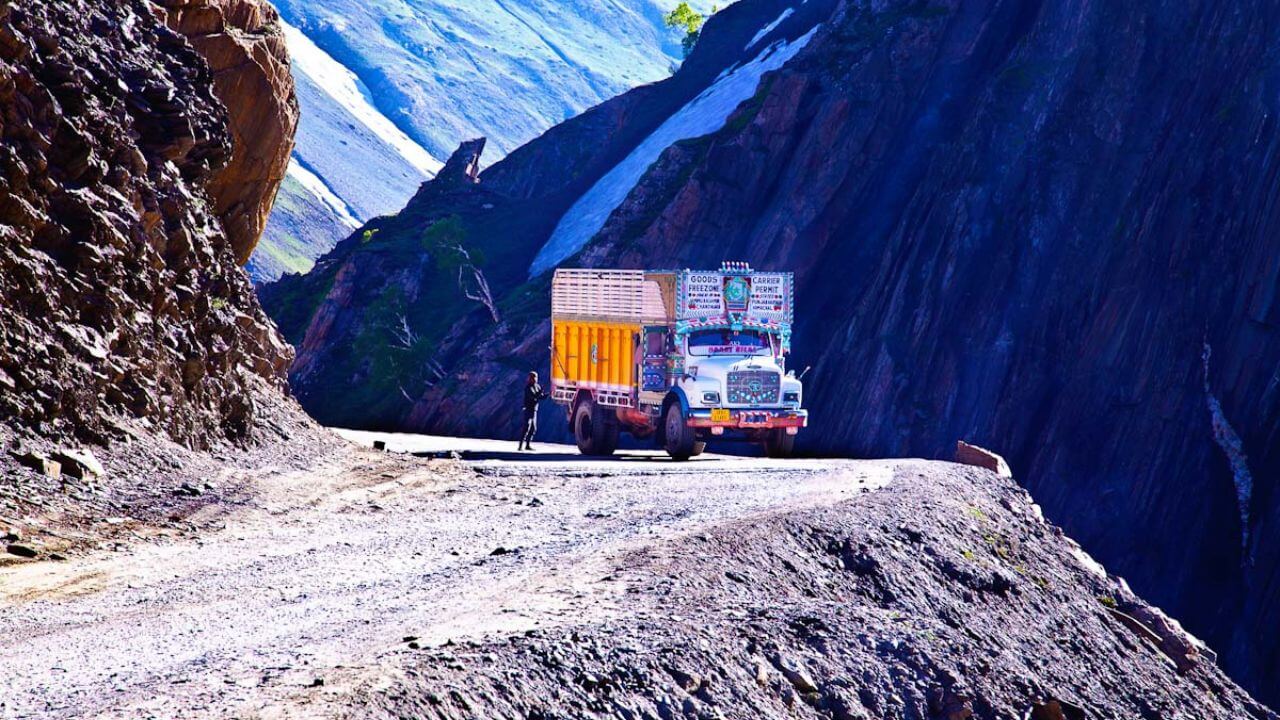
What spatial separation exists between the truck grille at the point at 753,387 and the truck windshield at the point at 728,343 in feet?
1.85

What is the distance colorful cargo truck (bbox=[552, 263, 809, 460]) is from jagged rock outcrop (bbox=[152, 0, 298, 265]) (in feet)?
23.3

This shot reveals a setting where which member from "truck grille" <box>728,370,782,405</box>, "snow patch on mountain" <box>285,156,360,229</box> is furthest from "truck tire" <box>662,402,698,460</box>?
"snow patch on mountain" <box>285,156,360,229</box>

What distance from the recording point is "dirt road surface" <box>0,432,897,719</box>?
28.6 feet

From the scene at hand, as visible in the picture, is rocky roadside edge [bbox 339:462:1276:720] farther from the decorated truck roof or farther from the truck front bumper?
the decorated truck roof

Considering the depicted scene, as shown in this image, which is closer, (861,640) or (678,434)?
(861,640)

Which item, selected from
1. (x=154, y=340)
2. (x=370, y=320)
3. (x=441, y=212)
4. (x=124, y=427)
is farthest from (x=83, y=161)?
(x=441, y=212)

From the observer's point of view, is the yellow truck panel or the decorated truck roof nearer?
the decorated truck roof

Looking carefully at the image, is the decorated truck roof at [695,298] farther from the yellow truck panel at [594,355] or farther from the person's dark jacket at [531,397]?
the person's dark jacket at [531,397]

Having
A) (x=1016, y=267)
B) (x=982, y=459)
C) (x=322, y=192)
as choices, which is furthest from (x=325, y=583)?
(x=322, y=192)

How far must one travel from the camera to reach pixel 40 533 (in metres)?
14.1

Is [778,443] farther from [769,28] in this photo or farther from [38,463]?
[769,28]

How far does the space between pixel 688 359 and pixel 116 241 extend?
12.4 metres

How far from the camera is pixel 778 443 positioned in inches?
1198

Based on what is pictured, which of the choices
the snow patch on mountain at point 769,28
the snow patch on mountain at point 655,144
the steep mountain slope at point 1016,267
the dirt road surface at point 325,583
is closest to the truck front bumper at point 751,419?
the dirt road surface at point 325,583
